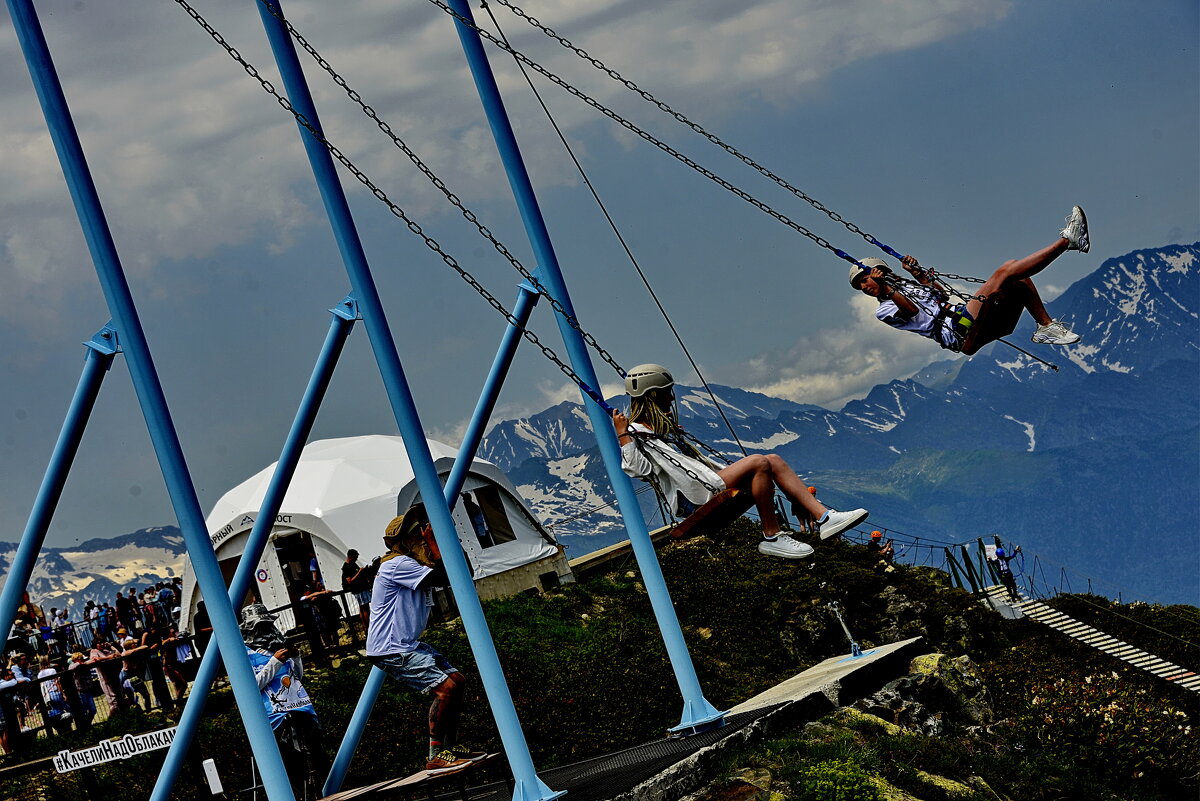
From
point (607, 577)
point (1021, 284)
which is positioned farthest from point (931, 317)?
point (607, 577)

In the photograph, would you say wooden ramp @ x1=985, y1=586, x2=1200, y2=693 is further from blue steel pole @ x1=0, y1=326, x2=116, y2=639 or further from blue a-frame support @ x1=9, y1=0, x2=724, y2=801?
blue steel pole @ x1=0, y1=326, x2=116, y2=639

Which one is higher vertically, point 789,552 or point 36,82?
point 36,82

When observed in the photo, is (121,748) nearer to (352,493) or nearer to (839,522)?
(839,522)

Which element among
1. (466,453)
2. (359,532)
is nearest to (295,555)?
(359,532)

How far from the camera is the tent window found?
3181 centimetres

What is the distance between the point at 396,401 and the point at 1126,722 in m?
12.7

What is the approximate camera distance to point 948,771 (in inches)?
491

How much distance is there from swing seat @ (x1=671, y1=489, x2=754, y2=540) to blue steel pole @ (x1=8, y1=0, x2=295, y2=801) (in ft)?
11.2

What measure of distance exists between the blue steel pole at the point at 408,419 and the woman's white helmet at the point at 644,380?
1682 millimetres

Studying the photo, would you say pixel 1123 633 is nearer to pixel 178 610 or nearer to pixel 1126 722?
pixel 1126 722

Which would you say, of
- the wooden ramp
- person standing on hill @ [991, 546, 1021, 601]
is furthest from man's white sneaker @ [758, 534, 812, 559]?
person standing on hill @ [991, 546, 1021, 601]

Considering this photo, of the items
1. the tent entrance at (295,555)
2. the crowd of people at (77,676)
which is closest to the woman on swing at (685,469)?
the crowd of people at (77,676)

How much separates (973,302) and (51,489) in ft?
25.3

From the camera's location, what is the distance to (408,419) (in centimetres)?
1108
